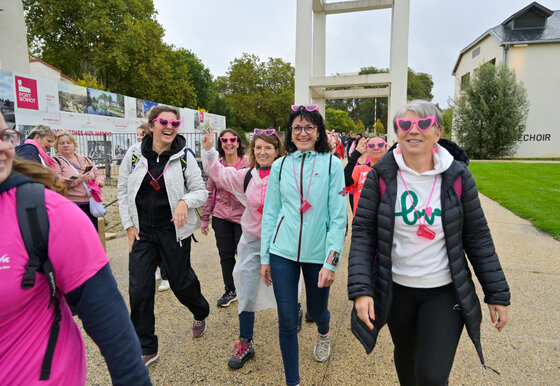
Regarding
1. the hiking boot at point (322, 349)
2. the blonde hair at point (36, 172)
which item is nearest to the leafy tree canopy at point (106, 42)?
the hiking boot at point (322, 349)

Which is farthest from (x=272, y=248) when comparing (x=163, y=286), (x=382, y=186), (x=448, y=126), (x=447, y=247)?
(x=448, y=126)

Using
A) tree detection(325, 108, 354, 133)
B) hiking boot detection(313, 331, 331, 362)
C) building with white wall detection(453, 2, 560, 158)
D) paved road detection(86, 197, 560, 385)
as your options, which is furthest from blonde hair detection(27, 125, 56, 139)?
tree detection(325, 108, 354, 133)

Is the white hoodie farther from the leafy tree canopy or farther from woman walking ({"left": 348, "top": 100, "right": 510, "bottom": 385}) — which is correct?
the leafy tree canopy

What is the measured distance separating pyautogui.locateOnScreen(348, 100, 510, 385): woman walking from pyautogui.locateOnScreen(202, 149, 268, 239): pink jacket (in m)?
1.34

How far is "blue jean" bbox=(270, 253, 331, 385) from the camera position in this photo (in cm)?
250

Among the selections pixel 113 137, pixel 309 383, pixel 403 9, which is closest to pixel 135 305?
pixel 309 383

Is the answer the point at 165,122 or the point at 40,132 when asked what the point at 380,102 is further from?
the point at 165,122

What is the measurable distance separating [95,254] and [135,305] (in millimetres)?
1896

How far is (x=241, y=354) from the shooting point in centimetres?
299

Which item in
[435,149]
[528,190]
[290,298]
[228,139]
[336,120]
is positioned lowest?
[528,190]

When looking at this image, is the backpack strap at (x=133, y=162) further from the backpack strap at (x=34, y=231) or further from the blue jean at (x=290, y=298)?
the backpack strap at (x=34, y=231)

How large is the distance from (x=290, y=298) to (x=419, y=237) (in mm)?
1023

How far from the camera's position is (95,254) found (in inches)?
47.5

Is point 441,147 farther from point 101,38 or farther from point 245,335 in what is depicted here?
point 101,38
